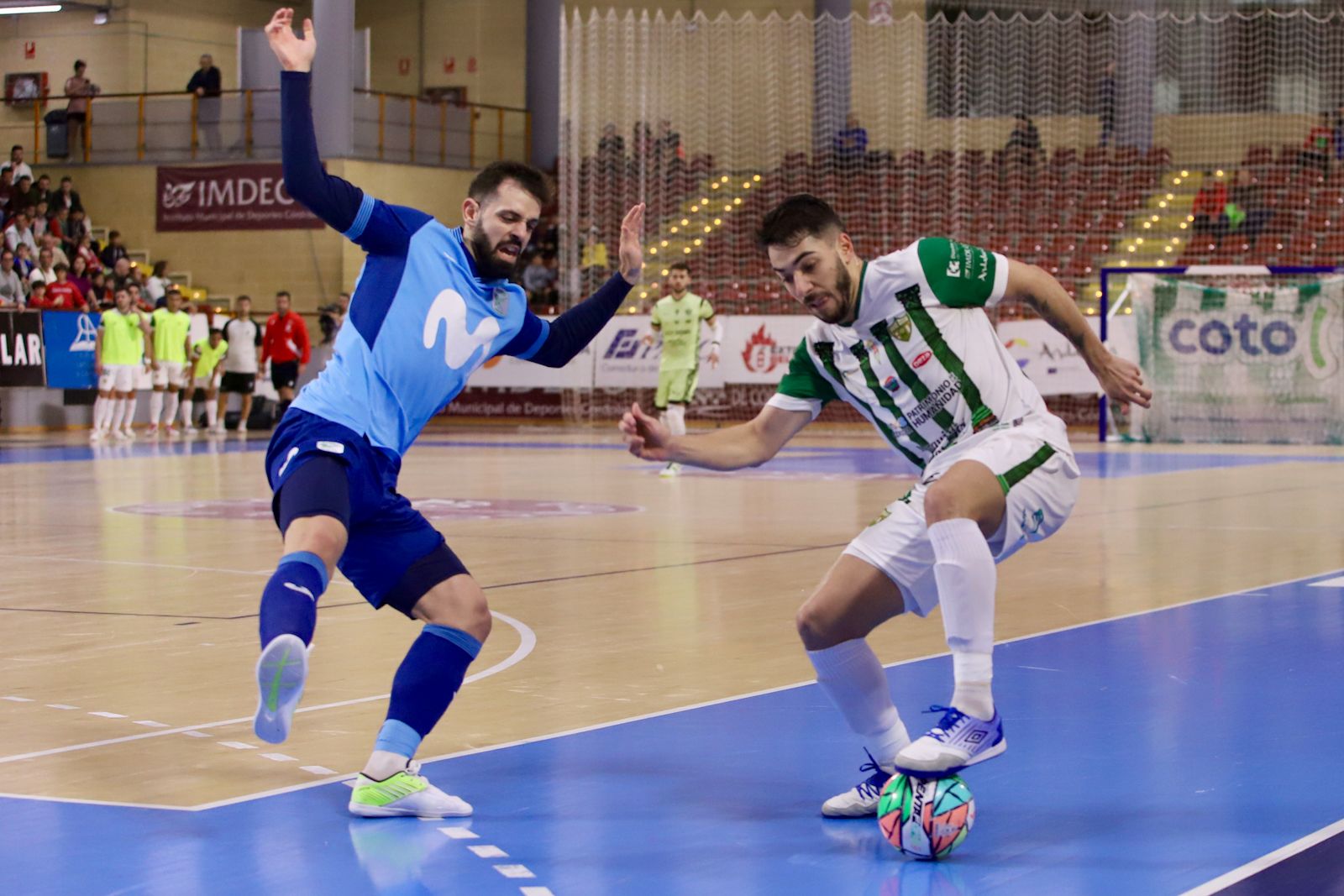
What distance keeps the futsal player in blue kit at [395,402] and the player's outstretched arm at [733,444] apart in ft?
1.77

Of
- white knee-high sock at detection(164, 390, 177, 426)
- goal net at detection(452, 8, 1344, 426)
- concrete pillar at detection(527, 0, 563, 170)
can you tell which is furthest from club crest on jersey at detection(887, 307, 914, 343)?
concrete pillar at detection(527, 0, 563, 170)

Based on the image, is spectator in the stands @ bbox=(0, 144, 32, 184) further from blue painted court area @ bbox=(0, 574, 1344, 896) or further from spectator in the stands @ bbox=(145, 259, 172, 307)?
blue painted court area @ bbox=(0, 574, 1344, 896)

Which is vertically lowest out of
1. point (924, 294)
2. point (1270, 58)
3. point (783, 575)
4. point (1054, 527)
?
point (783, 575)

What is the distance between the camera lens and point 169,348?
25734 mm

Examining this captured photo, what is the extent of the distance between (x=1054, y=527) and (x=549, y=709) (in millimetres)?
1858

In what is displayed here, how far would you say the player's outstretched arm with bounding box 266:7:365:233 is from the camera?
171 inches

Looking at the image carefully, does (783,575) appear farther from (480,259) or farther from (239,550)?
(480,259)

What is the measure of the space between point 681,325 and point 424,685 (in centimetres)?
1493

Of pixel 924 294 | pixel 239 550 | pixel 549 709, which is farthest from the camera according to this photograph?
pixel 239 550

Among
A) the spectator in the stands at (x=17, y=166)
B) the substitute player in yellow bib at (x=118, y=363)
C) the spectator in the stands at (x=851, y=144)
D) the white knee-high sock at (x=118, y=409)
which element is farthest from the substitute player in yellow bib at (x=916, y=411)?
the spectator in the stands at (x=17, y=166)

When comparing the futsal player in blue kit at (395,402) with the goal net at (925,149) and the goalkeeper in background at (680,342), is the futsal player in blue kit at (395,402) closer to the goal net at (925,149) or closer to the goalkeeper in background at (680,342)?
the goalkeeper in background at (680,342)

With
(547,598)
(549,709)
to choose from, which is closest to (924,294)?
(549,709)

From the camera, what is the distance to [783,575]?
9469 mm

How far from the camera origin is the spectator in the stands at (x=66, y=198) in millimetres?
30953
